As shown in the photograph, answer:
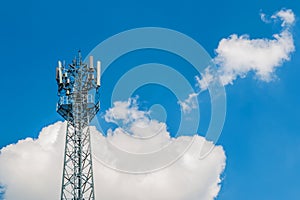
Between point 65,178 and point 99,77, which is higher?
point 99,77

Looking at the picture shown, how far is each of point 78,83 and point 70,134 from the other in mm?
5805

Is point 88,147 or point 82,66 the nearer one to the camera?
point 88,147

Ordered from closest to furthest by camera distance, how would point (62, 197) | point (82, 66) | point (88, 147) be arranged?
point (62, 197) < point (88, 147) < point (82, 66)

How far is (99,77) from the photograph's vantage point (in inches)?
2239

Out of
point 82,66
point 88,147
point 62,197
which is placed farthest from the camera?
point 82,66

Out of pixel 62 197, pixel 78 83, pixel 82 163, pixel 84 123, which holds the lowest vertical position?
pixel 62 197

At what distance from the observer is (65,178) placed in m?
51.7

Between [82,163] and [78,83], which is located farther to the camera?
[78,83]

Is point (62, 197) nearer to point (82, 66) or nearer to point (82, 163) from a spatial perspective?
point (82, 163)

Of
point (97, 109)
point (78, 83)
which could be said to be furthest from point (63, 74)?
point (97, 109)

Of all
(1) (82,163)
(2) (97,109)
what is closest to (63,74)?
(2) (97,109)

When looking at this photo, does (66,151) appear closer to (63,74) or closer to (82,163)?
(82,163)

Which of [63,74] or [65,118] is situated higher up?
[63,74]

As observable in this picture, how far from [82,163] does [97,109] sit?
5635 millimetres
